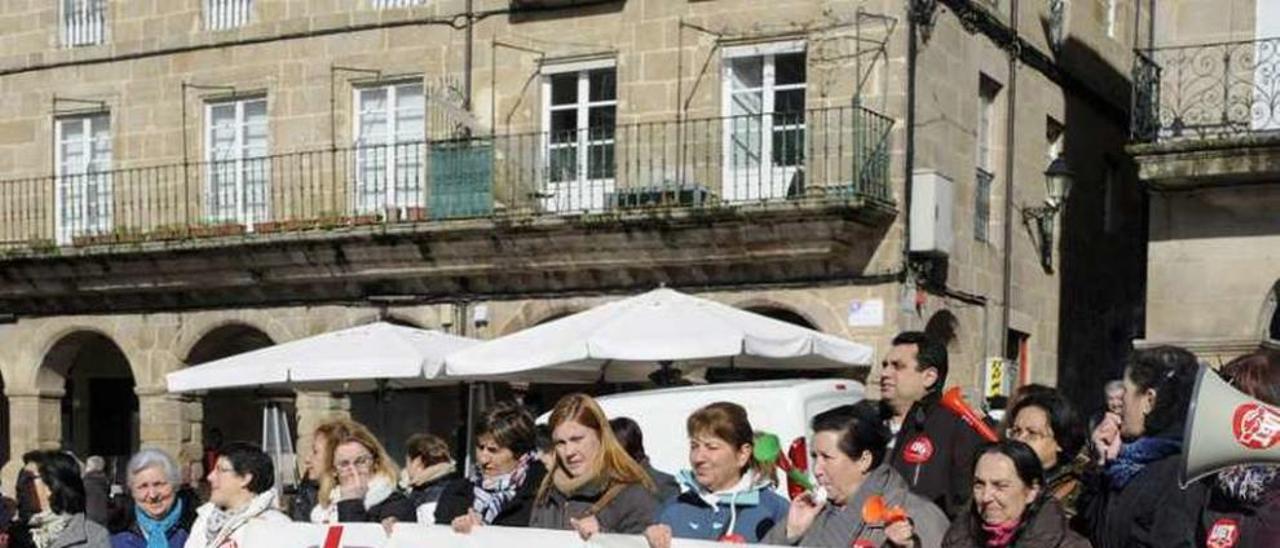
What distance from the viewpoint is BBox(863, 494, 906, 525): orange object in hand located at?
5.15m

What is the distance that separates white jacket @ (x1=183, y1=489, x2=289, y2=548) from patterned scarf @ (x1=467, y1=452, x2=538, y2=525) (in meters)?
0.76

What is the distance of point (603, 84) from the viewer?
1831 cm

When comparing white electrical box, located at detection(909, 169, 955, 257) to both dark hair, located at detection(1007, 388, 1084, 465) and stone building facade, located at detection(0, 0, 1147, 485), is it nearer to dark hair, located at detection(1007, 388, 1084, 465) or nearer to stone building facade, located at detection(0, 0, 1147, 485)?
stone building facade, located at detection(0, 0, 1147, 485)

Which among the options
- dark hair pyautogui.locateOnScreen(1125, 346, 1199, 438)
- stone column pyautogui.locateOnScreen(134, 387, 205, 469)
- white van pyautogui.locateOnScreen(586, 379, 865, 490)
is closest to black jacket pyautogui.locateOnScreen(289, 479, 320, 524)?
white van pyautogui.locateOnScreen(586, 379, 865, 490)

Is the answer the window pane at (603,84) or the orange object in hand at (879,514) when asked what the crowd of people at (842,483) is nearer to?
the orange object in hand at (879,514)

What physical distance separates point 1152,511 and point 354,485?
3.69m

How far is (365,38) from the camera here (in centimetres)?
1942

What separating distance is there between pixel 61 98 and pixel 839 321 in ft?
34.8

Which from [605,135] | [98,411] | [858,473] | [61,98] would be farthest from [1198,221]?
[98,411]

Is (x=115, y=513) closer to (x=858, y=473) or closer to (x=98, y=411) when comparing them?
(x=858, y=473)

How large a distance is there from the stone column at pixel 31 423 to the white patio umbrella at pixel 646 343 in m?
10.6

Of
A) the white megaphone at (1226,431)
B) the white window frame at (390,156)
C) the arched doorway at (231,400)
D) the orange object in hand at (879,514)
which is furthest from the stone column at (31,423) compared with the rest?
the white megaphone at (1226,431)

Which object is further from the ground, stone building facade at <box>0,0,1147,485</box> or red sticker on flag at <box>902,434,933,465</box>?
stone building facade at <box>0,0,1147,485</box>

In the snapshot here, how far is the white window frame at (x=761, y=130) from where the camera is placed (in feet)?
55.7
